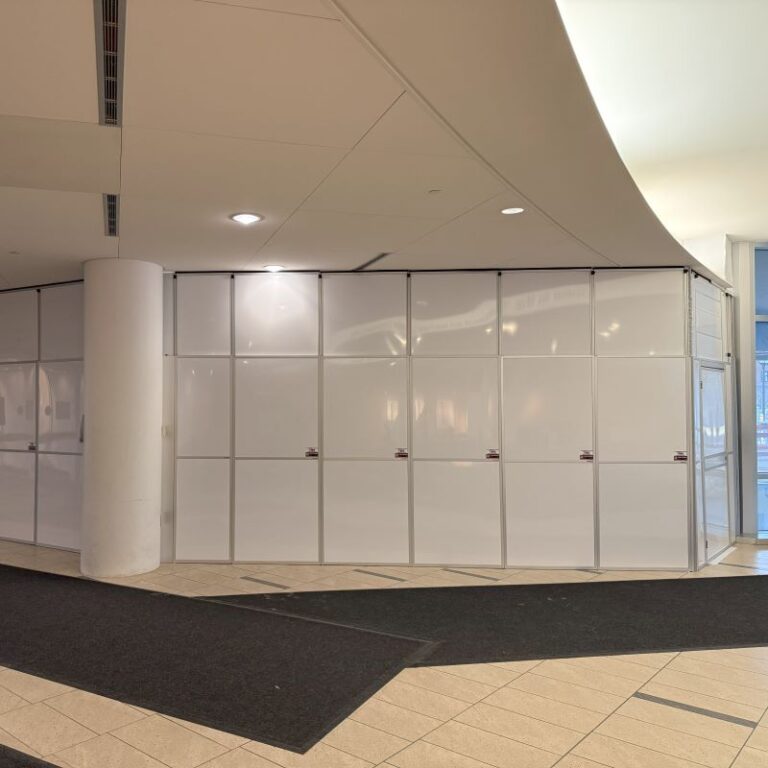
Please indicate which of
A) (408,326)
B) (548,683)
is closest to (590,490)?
(408,326)

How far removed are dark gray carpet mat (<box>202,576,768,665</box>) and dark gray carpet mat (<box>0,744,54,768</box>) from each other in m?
2.22

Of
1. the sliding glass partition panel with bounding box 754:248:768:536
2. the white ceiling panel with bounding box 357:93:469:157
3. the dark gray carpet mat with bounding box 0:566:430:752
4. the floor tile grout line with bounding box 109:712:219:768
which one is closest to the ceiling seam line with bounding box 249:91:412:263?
the white ceiling panel with bounding box 357:93:469:157

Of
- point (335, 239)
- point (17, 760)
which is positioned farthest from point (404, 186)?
point (17, 760)

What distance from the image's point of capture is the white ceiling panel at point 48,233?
479 cm

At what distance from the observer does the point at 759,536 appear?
8.67 m

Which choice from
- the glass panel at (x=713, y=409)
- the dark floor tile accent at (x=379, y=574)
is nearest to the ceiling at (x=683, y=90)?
the glass panel at (x=713, y=409)

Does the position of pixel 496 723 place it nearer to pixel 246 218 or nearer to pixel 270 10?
pixel 270 10

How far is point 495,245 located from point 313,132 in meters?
2.97

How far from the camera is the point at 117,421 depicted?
22.2 ft

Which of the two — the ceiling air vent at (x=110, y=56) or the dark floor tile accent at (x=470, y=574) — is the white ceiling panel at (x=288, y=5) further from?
the dark floor tile accent at (x=470, y=574)

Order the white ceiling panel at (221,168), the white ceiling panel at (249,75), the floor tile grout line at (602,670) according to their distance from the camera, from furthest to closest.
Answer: the floor tile grout line at (602,670) → the white ceiling panel at (221,168) → the white ceiling panel at (249,75)

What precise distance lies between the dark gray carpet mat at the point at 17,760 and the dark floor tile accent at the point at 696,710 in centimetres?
307

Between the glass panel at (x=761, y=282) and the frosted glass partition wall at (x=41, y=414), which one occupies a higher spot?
the glass panel at (x=761, y=282)

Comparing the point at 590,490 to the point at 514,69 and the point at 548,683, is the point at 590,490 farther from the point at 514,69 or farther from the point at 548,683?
the point at 514,69
